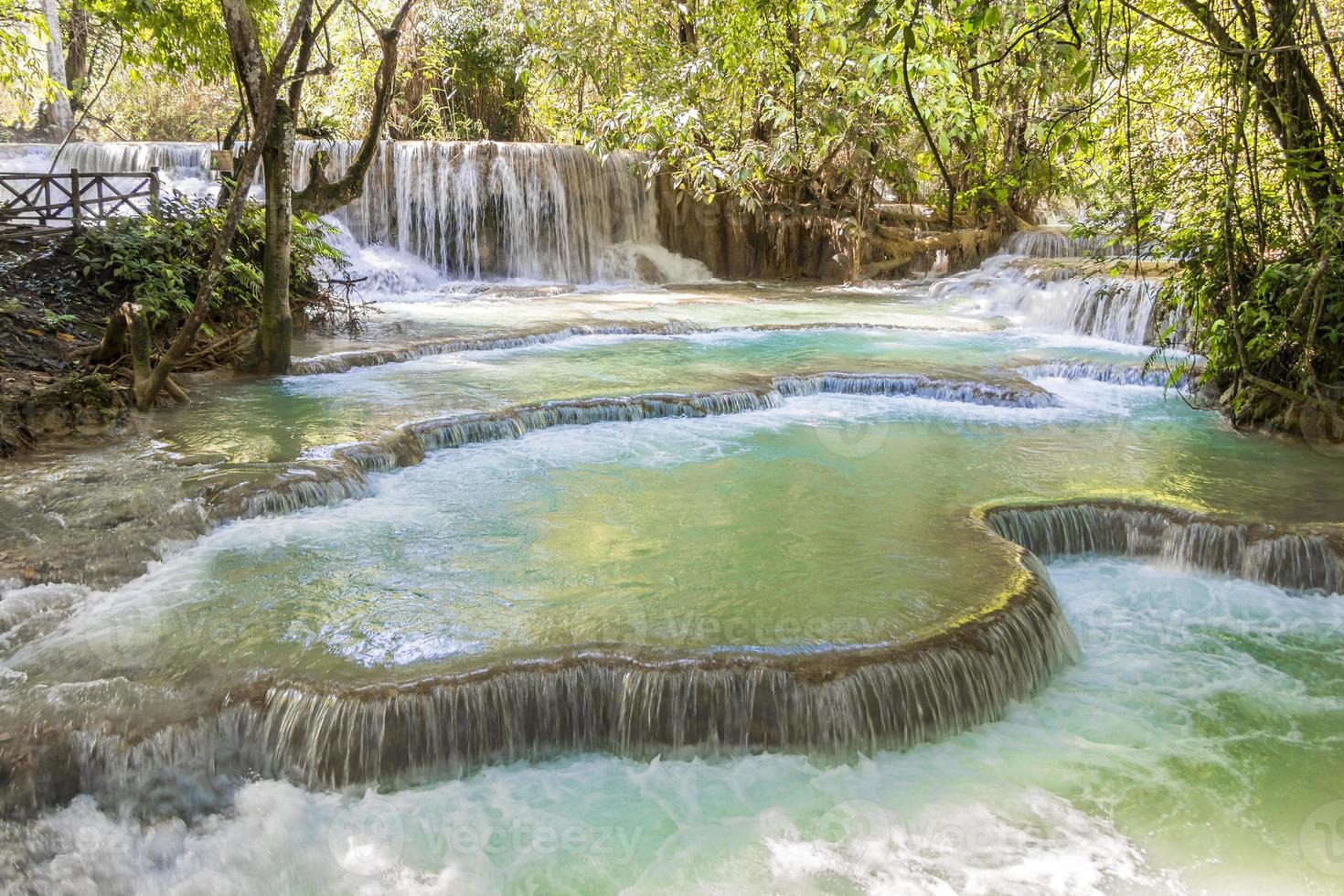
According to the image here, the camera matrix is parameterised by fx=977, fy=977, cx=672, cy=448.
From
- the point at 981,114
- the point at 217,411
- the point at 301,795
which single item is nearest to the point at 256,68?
the point at 217,411

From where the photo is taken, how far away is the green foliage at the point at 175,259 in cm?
873

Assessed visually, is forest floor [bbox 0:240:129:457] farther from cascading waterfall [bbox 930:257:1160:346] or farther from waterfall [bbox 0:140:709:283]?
cascading waterfall [bbox 930:257:1160:346]

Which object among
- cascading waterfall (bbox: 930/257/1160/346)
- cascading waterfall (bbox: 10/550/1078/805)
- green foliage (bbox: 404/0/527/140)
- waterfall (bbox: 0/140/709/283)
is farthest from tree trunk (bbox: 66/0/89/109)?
cascading waterfall (bbox: 10/550/1078/805)

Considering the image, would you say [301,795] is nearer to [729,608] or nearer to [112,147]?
[729,608]

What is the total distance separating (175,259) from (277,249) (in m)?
1.52

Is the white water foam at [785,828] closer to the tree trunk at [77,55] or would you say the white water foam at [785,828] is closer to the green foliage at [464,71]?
the tree trunk at [77,55]

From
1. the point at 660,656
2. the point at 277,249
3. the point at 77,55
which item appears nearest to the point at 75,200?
the point at 277,249

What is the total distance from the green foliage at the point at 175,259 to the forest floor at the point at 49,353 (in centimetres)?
22

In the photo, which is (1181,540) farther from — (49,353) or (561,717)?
(49,353)

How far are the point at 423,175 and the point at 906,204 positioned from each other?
9.68 m

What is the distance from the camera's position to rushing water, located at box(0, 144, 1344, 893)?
3.50m

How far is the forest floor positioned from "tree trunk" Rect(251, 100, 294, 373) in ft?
4.41

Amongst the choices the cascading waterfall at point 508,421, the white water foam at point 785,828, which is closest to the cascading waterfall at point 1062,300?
the cascading waterfall at point 508,421

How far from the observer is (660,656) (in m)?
4.03
